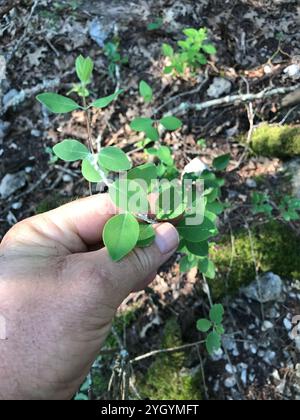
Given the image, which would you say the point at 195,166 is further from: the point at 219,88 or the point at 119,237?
the point at 119,237

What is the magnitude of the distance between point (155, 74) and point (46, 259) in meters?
2.11

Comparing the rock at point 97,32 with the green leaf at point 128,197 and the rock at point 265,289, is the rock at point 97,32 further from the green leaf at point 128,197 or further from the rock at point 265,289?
the green leaf at point 128,197

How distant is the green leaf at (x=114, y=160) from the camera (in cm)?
109

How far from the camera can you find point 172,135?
274cm

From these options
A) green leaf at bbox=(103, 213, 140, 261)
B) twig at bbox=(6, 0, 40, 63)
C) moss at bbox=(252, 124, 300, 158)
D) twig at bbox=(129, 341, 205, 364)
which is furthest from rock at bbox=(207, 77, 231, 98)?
green leaf at bbox=(103, 213, 140, 261)

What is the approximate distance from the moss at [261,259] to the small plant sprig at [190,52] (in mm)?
1223

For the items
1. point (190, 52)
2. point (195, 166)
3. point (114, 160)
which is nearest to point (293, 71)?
point (190, 52)

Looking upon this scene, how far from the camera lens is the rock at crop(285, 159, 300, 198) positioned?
235 cm

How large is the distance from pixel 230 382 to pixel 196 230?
1.09 m

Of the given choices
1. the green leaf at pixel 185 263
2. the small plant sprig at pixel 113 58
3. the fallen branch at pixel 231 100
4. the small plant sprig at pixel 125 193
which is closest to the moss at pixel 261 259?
the green leaf at pixel 185 263

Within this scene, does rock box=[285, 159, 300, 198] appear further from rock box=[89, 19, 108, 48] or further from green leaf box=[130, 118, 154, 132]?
rock box=[89, 19, 108, 48]
